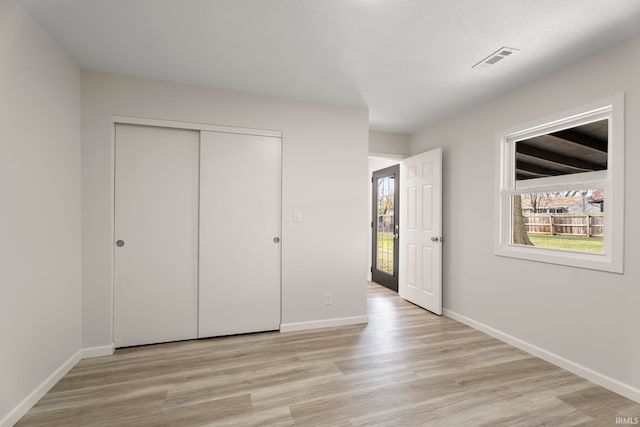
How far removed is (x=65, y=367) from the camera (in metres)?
2.27

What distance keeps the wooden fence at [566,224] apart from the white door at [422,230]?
40.1 inches

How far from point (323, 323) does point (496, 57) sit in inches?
116

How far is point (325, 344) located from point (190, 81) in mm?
2802

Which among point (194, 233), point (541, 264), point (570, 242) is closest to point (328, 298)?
point (194, 233)

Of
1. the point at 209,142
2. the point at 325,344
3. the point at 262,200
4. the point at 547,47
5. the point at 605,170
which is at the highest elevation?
the point at 547,47

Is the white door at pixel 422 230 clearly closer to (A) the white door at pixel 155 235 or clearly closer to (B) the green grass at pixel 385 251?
(B) the green grass at pixel 385 251

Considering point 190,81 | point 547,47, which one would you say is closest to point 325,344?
point 190,81

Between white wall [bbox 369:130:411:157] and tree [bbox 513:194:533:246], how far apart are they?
5.92 ft

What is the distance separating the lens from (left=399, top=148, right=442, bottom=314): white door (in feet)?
12.3

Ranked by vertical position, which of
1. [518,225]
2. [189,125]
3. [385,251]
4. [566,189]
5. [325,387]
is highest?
[189,125]

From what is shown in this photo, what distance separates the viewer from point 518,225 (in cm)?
299

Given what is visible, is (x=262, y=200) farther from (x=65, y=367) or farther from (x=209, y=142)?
(x=65, y=367)

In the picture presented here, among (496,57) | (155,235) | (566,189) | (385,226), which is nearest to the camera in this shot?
(496,57)

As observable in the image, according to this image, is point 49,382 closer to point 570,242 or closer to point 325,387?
point 325,387
